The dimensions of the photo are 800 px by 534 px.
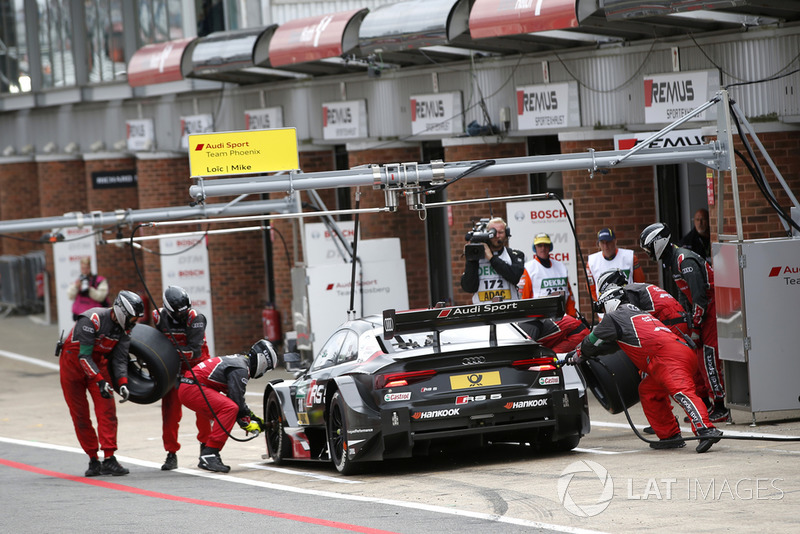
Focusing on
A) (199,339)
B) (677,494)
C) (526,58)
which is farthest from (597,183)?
(677,494)

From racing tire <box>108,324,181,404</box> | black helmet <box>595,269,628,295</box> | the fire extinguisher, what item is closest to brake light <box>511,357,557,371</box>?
black helmet <box>595,269,628,295</box>

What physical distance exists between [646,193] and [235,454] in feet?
19.9

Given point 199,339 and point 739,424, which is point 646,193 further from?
point 199,339

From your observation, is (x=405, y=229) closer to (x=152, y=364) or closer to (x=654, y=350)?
(x=152, y=364)

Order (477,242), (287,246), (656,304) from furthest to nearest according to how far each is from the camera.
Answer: (287,246), (477,242), (656,304)

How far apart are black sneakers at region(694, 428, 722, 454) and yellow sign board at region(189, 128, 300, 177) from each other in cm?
508

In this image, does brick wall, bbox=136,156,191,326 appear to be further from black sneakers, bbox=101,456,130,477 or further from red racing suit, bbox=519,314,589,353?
red racing suit, bbox=519,314,589,353

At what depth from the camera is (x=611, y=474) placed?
10141 mm

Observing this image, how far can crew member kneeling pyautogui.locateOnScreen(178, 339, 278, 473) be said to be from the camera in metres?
12.5

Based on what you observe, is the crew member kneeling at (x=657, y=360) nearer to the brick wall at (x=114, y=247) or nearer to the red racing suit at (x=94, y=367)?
the red racing suit at (x=94, y=367)

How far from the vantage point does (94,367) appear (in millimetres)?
12578

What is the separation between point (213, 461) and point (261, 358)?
1.05 metres

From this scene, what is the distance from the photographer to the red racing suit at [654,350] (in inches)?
430

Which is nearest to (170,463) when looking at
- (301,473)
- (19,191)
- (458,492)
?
(301,473)
